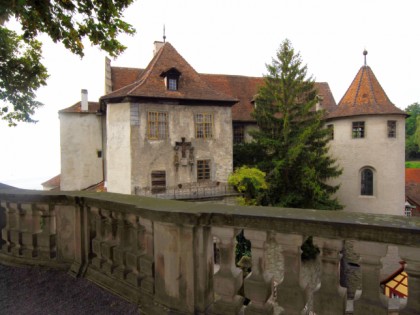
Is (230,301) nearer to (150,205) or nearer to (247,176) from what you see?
(150,205)

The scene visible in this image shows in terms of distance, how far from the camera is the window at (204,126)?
1917 cm

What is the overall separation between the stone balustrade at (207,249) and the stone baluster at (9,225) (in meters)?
0.21

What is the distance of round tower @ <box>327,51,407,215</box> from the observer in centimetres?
1970

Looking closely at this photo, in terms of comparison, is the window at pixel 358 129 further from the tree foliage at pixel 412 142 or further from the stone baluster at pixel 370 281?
the tree foliage at pixel 412 142

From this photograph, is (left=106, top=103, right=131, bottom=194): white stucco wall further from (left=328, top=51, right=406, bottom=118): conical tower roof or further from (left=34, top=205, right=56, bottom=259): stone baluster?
(left=328, top=51, right=406, bottom=118): conical tower roof

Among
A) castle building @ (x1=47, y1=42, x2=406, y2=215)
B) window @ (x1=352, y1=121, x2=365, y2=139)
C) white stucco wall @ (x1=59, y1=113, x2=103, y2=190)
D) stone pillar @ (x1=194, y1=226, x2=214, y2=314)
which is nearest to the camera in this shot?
stone pillar @ (x1=194, y1=226, x2=214, y2=314)

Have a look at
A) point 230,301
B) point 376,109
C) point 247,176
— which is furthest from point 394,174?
point 230,301

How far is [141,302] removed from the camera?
2.64 meters

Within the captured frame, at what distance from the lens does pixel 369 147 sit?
20047mm

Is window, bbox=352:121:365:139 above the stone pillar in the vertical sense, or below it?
above

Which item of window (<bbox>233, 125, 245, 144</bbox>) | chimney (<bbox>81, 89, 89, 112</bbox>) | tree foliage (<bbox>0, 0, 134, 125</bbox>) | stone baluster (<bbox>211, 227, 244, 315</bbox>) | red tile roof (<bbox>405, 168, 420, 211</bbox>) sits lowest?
red tile roof (<bbox>405, 168, 420, 211</bbox>)

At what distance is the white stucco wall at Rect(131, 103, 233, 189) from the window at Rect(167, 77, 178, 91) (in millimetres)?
1194

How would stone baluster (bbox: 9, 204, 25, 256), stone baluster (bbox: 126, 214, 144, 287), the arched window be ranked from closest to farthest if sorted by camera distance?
stone baluster (bbox: 126, 214, 144, 287), stone baluster (bbox: 9, 204, 25, 256), the arched window

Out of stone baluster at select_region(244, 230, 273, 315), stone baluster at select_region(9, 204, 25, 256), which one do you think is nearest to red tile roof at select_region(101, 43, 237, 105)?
stone baluster at select_region(9, 204, 25, 256)
